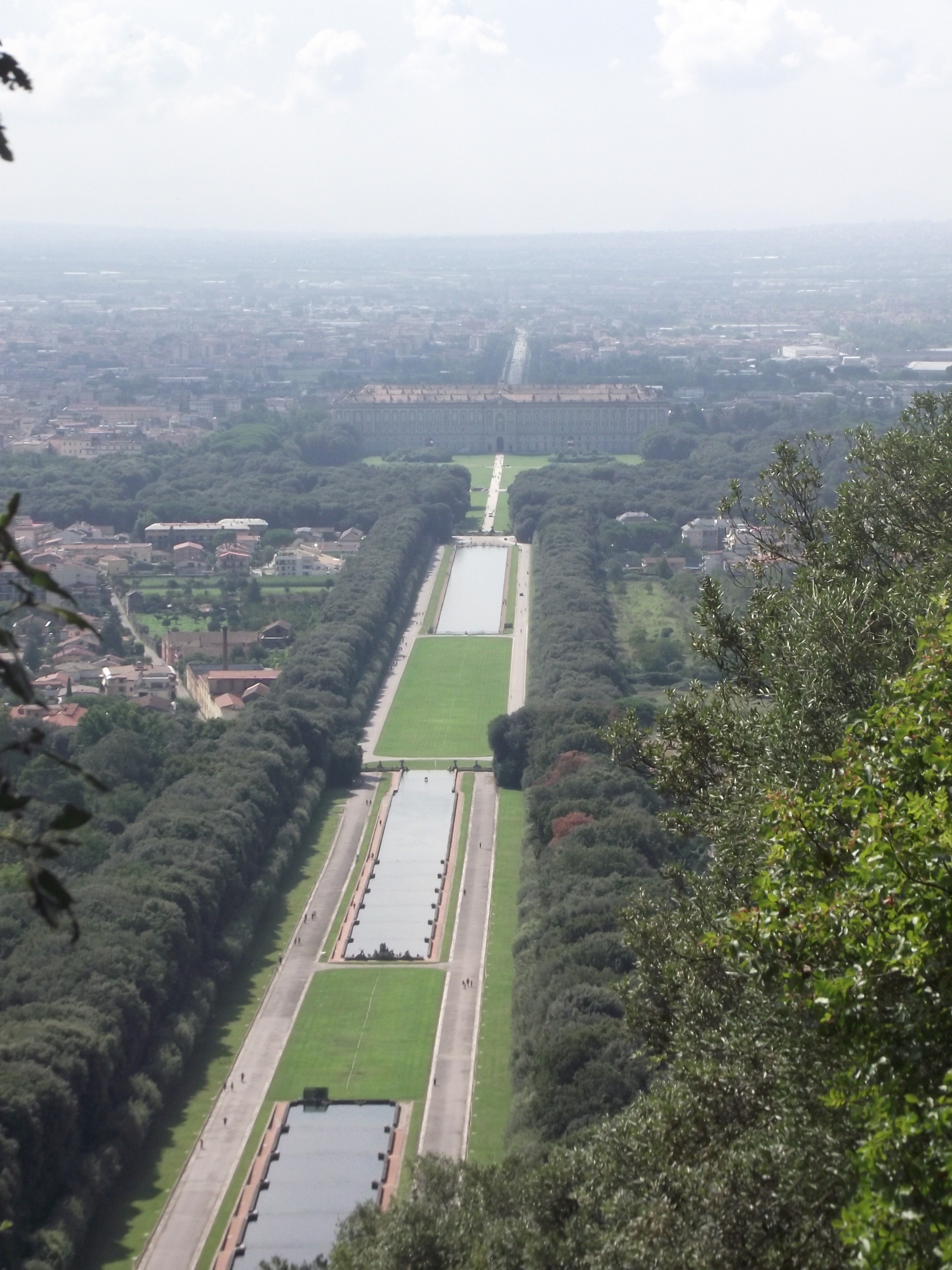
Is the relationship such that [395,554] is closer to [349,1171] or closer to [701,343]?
[349,1171]

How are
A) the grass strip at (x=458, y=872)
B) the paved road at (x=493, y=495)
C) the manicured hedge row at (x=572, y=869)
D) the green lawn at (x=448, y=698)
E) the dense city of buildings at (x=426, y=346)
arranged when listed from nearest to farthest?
1. the manicured hedge row at (x=572, y=869)
2. the grass strip at (x=458, y=872)
3. the green lawn at (x=448, y=698)
4. the paved road at (x=493, y=495)
5. the dense city of buildings at (x=426, y=346)

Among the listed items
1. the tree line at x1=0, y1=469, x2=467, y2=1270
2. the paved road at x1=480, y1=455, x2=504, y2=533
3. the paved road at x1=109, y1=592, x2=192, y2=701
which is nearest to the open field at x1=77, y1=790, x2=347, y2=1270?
the tree line at x1=0, y1=469, x2=467, y2=1270

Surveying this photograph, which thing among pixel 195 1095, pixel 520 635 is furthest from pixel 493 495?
pixel 195 1095

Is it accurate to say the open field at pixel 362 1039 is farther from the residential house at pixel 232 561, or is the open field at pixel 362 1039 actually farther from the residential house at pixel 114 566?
the residential house at pixel 114 566

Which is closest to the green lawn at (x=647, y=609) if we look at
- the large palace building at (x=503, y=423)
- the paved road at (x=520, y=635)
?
the paved road at (x=520, y=635)

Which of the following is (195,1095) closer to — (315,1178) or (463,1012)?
(315,1178)

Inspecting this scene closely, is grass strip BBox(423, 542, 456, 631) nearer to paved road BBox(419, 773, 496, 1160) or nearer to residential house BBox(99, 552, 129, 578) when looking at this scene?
Answer: residential house BBox(99, 552, 129, 578)

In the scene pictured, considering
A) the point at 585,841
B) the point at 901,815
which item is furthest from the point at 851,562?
the point at 585,841
